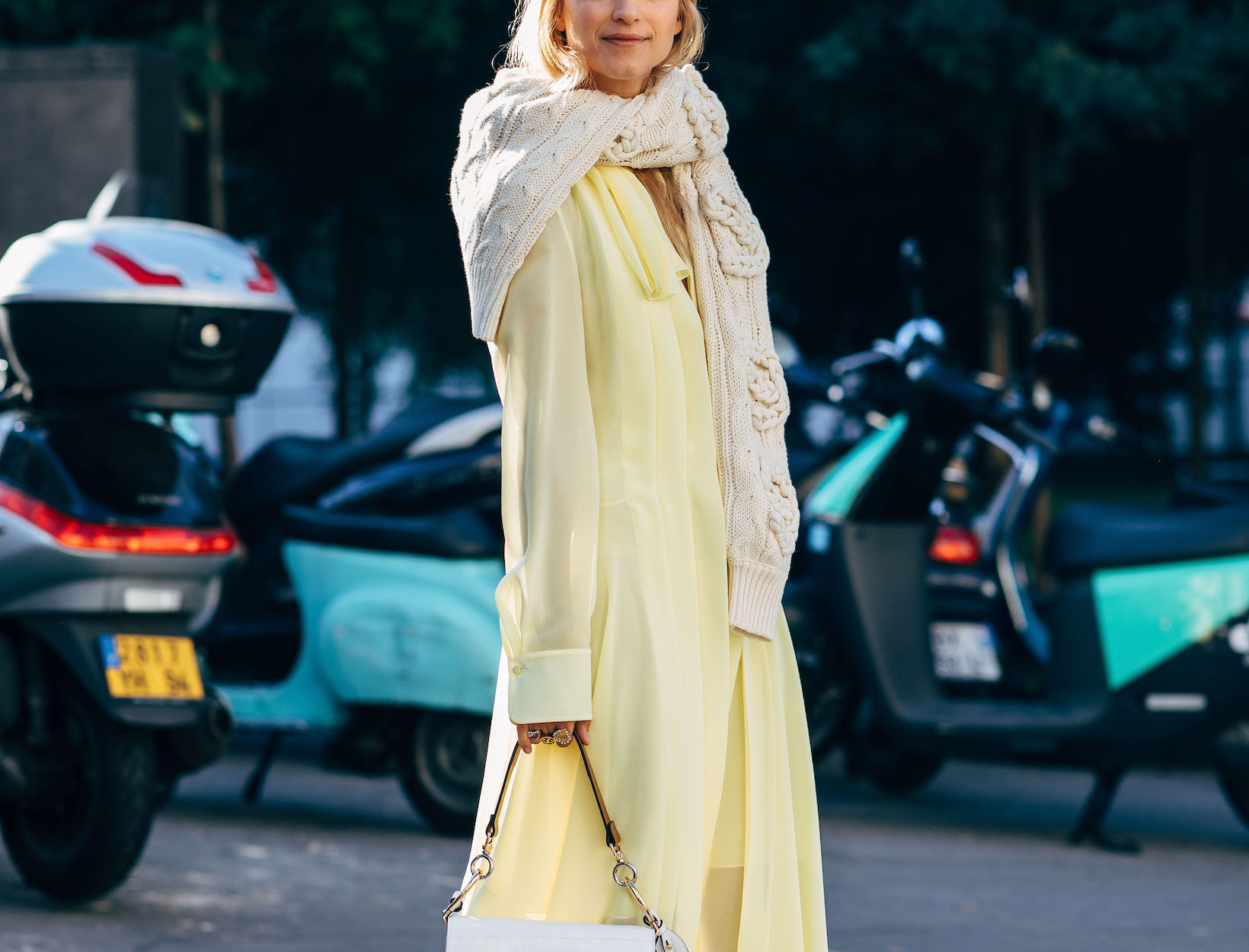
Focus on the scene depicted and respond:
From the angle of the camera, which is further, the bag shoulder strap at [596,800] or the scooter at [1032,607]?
the scooter at [1032,607]

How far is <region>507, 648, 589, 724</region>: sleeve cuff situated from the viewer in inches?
87.4

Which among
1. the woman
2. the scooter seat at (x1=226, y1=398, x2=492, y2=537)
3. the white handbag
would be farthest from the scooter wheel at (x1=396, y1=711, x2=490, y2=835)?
the white handbag

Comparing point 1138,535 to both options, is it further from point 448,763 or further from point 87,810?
point 87,810

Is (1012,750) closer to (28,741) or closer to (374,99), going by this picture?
(28,741)

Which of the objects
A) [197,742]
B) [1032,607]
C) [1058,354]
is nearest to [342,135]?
[1032,607]

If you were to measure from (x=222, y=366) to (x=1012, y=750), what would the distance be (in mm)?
2636

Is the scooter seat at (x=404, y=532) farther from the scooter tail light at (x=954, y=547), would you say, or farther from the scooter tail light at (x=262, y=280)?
the scooter tail light at (x=954, y=547)

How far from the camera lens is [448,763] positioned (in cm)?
561

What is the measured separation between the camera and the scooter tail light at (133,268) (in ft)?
14.7

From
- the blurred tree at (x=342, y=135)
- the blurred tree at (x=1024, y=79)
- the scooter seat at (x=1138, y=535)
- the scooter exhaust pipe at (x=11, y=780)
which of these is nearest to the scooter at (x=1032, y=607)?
the scooter seat at (x=1138, y=535)

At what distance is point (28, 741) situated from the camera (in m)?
4.46

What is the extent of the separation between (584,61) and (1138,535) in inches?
146

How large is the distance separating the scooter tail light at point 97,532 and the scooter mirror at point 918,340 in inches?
96.5

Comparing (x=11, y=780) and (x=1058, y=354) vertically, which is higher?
(x=1058, y=354)
